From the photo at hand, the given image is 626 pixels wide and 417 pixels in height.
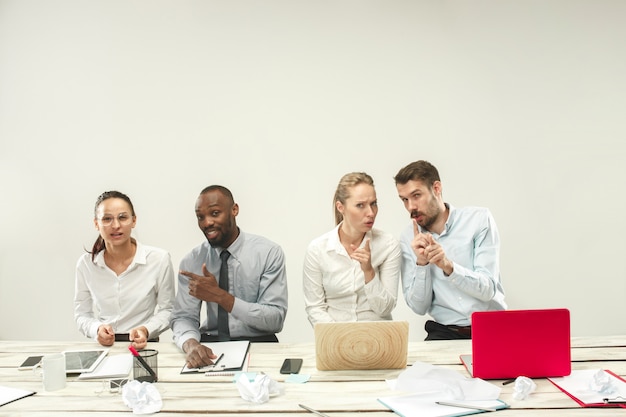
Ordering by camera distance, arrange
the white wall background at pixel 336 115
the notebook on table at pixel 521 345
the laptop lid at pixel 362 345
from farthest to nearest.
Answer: the white wall background at pixel 336 115 < the laptop lid at pixel 362 345 < the notebook on table at pixel 521 345

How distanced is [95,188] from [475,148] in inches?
110

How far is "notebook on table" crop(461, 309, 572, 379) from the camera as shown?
71.6 inches

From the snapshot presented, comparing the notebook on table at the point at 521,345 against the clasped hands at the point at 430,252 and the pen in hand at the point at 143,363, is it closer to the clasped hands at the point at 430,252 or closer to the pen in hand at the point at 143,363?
the clasped hands at the point at 430,252

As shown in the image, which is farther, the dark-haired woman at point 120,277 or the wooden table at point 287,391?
the dark-haired woman at point 120,277

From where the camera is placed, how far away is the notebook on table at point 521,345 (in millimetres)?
1818

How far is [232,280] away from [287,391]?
1.25m

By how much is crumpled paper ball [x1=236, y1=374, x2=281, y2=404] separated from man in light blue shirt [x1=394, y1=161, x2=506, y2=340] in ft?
4.09

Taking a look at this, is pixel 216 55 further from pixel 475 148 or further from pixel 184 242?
pixel 475 148

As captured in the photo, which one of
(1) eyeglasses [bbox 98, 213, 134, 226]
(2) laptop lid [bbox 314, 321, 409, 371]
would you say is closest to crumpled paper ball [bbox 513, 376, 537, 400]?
(2) laptop lid [bbox 314, 321, 409, 371]

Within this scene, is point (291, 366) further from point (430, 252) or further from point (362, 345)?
point (430, 252)

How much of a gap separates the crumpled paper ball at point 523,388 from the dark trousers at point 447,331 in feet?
3.65

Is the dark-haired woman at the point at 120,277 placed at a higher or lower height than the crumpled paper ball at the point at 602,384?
higher

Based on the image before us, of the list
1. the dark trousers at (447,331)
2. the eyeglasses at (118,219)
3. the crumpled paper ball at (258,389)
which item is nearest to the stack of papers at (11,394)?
the crumpled paper ball at (258,389)

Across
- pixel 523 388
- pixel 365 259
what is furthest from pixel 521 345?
pixel 365 259
